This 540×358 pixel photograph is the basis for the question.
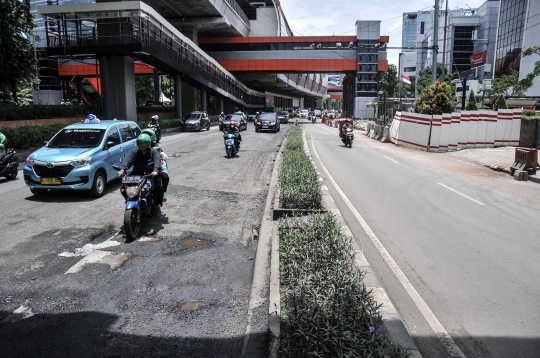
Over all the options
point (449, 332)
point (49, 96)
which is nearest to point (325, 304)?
point (449, 332)

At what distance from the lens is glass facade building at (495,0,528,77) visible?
2394 inches

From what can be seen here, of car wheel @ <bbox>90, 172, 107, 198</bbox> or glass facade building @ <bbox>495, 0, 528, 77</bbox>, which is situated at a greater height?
glass facade building @ <bbox>495, 0, 528, 77</bbox>

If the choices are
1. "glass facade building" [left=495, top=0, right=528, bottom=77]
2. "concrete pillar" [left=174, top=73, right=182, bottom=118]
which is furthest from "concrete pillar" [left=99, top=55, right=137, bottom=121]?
"glass facade building" [left=495, top=0, right=528, bottom=77]

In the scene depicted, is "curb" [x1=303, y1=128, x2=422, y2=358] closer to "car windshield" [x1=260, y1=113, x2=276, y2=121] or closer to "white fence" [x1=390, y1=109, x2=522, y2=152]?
"white fence" [x1=390, y1=109, x2=522, y2=152]

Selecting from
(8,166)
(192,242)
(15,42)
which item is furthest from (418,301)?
(15,42)

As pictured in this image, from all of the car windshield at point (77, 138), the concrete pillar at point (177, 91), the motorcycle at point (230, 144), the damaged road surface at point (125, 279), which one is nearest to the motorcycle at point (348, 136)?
the motorcycle at point (230, 144)

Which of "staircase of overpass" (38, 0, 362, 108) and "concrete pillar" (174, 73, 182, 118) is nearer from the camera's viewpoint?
"staircase of overpass" (38, 0, 362, 108)

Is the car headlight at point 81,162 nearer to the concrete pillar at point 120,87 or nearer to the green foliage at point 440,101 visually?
the green foliage at point 440,101

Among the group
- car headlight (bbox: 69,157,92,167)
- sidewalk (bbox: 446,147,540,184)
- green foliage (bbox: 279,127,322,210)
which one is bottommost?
sidewalk (bbox: 446,147,540,184)

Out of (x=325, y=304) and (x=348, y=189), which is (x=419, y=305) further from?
(x=348, y=189)

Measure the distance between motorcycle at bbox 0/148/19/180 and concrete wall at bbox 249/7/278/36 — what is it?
218 ft

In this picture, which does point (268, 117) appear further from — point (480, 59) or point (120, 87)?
point (480, 59)

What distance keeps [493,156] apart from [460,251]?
14562mm

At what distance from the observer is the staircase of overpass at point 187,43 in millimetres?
30188
